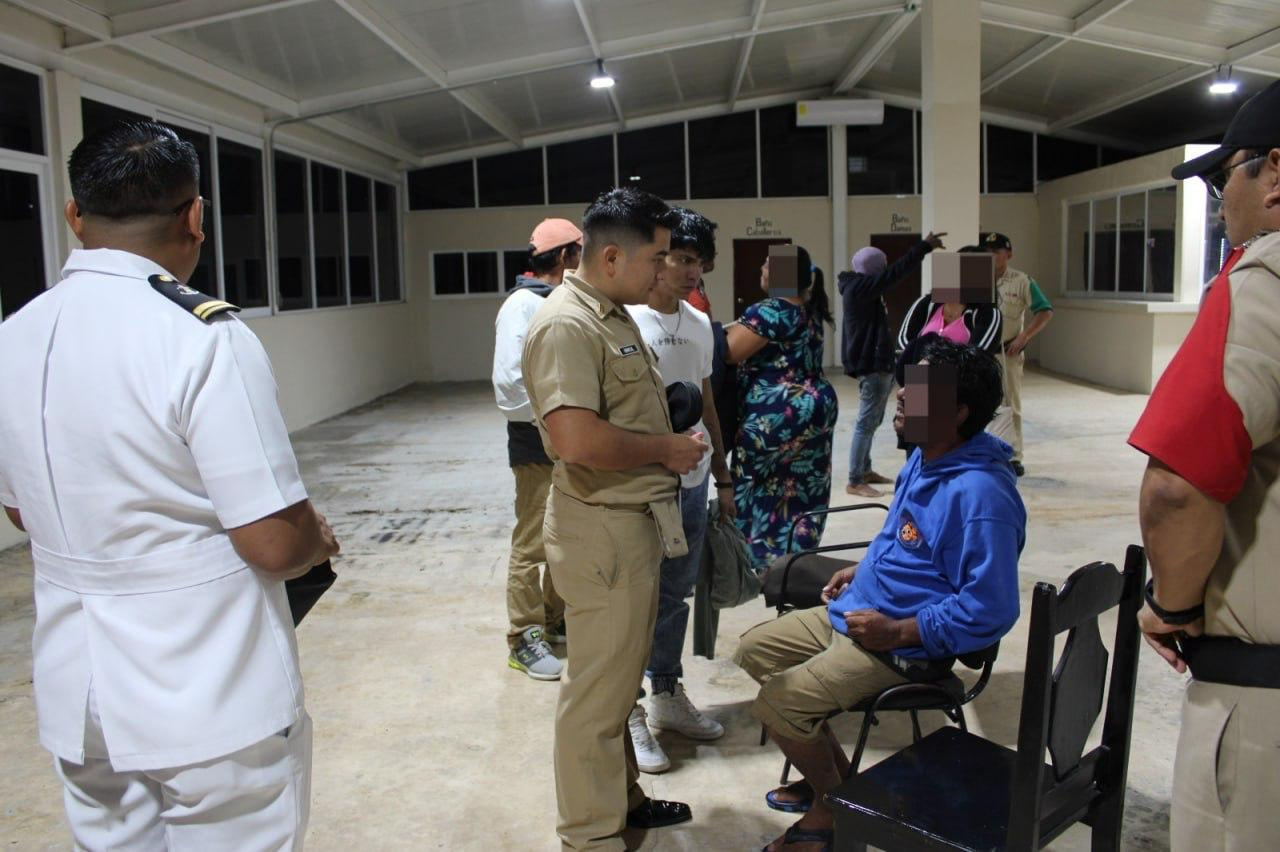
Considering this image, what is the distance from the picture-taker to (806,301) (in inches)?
129

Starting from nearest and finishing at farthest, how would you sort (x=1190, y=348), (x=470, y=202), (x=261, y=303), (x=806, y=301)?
(x=1190, y=348) < (x=806, y=301) < (x=261, y=303) < (x=470, y=202)

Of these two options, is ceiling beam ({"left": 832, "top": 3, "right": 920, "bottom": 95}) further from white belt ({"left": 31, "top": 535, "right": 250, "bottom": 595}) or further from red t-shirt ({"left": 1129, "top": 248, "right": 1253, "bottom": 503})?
white belt ({"left": 31, "top": 535, "right": 250, "bottom": 595})

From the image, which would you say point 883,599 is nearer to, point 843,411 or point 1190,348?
point 1190,348

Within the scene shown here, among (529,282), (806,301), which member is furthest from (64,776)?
(806,301)

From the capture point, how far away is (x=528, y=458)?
10.8 ft

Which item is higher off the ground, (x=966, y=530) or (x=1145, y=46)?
(x=1145, y=46)

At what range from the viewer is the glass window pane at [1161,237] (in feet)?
32.9

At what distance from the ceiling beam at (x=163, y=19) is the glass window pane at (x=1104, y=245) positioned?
965cm

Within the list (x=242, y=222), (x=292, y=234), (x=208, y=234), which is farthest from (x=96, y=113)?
(x=292, y=234)

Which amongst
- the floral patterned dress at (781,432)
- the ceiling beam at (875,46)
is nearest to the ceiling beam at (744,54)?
the ceiling beam at (875,46)

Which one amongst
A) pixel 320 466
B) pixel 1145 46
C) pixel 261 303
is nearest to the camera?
pixel 320 466

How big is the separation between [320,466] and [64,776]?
6.03 metres

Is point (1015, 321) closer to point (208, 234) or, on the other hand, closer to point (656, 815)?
point (656, 815)

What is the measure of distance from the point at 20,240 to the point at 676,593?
479cm
